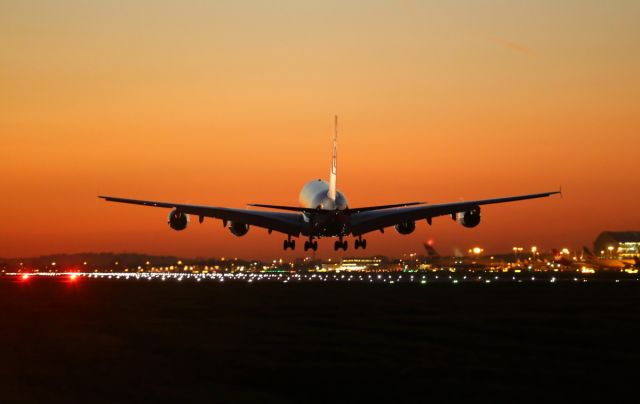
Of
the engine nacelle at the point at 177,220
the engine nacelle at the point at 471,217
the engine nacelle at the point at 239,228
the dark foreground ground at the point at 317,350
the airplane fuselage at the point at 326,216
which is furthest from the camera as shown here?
the engine nacelle at the point at 239,228

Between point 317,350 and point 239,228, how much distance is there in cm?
6303

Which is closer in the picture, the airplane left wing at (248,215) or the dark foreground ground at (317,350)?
the dark foreground ground at (317,350)

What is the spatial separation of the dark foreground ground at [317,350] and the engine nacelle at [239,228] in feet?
126

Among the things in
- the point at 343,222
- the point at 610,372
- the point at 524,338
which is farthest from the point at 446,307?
the point at 343,222

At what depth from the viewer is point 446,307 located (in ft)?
162

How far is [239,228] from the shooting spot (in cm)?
9212

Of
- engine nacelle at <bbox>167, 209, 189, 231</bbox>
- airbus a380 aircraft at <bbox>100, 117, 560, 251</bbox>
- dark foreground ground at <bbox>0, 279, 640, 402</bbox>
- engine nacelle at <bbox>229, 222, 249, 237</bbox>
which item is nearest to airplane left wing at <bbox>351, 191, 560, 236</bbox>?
airbus a380 aircraft at <bbox>100, 117, 560, 251</bbox>

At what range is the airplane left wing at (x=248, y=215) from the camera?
84.6 meters

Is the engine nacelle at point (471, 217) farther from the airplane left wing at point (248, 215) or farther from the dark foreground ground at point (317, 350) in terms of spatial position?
the dark foreground ground at point (317, 350)

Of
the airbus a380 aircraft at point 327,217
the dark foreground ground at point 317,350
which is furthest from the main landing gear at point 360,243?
the dark foreground ground at point 317,350

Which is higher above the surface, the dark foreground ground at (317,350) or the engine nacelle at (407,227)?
the engine nacelle at (407,227)

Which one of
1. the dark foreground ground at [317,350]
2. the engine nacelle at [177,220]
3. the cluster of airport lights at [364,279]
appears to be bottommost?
the dark foreground ground at [317,350]

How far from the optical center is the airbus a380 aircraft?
84562 mm

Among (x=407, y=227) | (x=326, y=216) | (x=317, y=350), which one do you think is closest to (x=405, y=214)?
(x=407, y=227)
